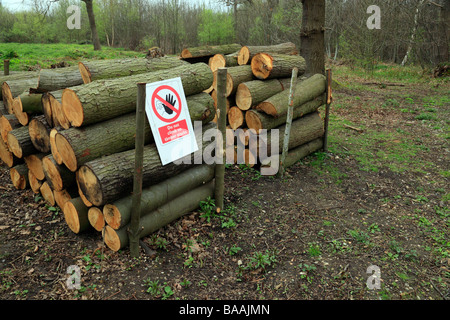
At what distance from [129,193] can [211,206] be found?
4.30ft

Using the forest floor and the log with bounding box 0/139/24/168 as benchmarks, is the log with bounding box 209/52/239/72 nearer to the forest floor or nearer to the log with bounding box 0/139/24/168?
the forest floor

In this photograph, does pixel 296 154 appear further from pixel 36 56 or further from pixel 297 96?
pixel 36 56

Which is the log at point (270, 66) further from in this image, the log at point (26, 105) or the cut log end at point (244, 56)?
the log at point (26, 105)

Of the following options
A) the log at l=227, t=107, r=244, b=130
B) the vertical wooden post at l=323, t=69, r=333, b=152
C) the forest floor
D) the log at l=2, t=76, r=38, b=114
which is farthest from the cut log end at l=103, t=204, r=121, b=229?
the vertical wooden post at l=323, t=69, r=333, b=152

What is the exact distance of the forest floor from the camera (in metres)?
3.30

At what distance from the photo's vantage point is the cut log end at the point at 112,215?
11.7ft

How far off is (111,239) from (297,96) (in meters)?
4.24

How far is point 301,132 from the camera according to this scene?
6.32 meters

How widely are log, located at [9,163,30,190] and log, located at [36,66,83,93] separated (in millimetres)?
1404

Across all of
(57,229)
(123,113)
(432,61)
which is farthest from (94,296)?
(432,61)

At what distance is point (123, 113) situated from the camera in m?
4.04

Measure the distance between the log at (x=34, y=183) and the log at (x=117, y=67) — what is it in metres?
1.79

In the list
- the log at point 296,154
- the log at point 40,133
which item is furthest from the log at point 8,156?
the log at point 296,154
